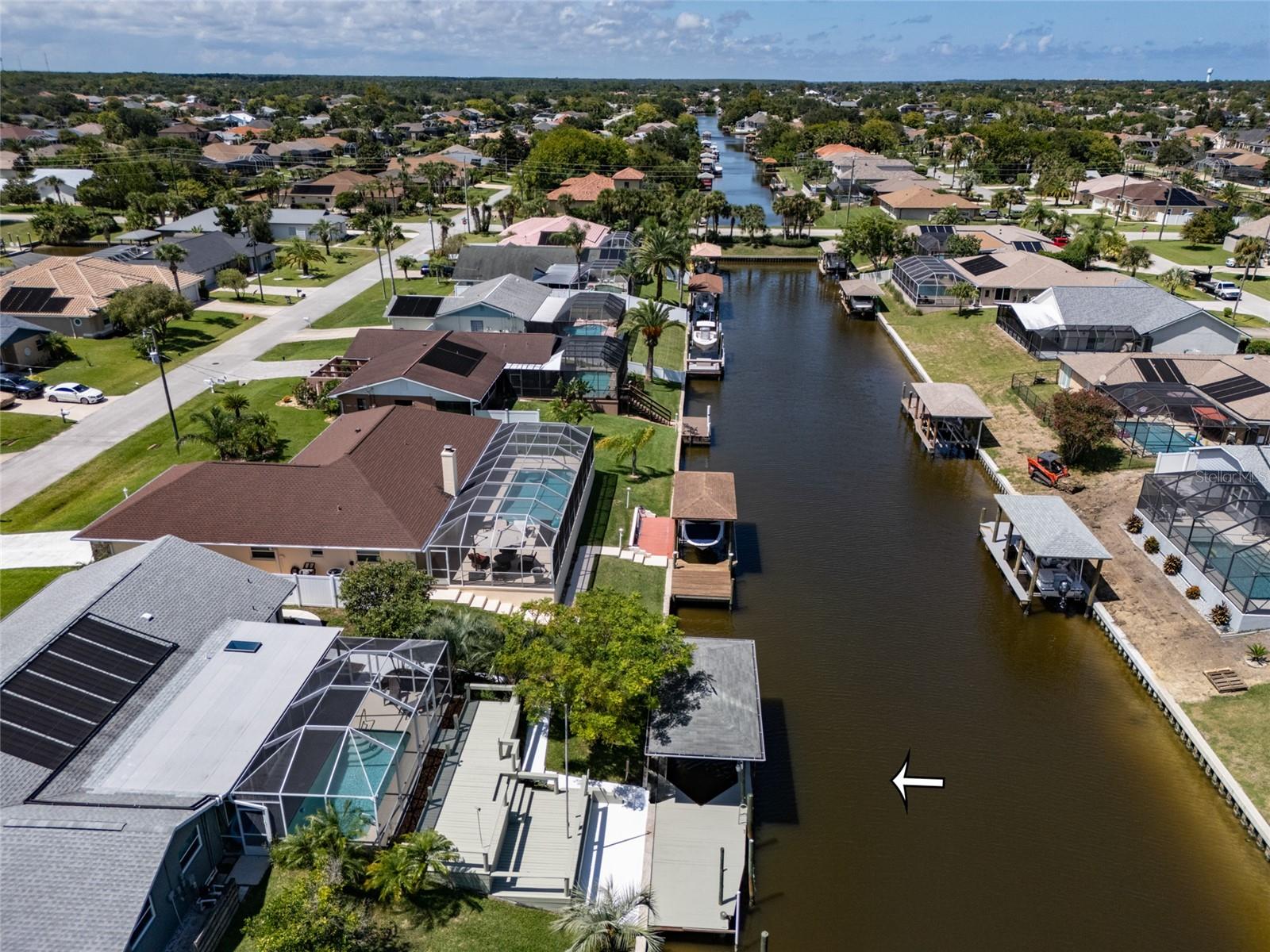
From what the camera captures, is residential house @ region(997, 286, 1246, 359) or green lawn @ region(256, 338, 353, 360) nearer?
residential house @ region(997, 286, 1246, 359)

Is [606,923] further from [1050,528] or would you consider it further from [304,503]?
[1050,528]

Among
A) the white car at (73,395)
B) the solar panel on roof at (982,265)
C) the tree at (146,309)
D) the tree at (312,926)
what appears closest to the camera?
the tree at (312,926)

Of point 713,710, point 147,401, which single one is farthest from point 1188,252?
point 147,401

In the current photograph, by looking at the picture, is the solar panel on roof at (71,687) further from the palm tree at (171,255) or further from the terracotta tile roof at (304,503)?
the palm tree at (171,255)

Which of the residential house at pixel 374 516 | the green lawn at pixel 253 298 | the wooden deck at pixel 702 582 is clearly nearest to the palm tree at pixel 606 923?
the residential house at pixel 374 516

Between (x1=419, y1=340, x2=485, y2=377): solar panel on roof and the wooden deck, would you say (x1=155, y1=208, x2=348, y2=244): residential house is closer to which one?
(x1=419, y1=340, x2=485, y2=377): solar panel on roof

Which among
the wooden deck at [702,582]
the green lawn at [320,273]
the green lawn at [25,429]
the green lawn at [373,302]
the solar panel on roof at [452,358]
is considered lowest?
the green lawn at [320,273]

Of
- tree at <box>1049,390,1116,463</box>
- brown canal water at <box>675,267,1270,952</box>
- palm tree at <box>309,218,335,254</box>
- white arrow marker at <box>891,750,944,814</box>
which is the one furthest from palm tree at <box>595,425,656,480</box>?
palm tree at <box>309,218,335,254</box>
